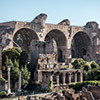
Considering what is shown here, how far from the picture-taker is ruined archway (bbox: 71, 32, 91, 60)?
52.2 m

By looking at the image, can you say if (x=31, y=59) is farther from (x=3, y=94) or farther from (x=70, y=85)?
(x=3, y=94)

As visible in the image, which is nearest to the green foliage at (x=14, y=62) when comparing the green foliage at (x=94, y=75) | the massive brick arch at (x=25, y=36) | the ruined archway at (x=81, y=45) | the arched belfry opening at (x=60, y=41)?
the green foliage at (x=94, y=75)

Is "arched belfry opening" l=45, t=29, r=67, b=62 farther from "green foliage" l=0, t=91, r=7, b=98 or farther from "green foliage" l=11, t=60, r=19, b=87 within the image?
"green foliage" l=0, t=91, r=7, b=98

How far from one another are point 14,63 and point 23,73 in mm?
1922


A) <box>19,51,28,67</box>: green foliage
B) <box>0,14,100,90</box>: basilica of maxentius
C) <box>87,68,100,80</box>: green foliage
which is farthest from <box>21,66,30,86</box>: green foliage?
<box>87,68,100,80</box>: green foliage

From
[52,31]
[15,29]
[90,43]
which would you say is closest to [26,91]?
[15,29]

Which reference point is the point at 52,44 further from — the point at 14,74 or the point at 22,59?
the point at 14,74

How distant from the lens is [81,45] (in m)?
54.4

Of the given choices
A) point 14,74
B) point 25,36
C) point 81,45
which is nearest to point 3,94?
point 14,74

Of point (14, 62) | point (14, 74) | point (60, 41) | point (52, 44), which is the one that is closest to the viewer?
point (14, 74)

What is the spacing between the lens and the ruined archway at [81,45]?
5223cm

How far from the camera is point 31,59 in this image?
118 feet

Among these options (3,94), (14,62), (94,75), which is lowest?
(3,94)

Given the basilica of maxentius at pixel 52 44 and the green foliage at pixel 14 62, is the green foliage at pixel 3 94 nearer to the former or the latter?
the green foliage at pixel 14 62
